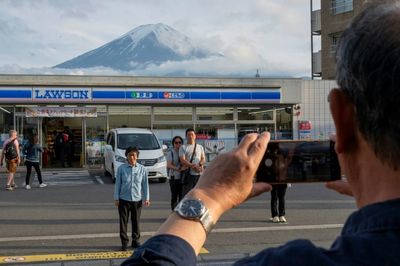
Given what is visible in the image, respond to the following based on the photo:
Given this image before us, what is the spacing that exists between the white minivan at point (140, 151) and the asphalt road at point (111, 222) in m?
2.59

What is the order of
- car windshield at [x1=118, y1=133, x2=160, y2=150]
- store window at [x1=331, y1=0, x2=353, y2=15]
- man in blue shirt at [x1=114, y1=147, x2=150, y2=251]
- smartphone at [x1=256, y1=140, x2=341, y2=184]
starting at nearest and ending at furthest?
smartphone at [x1=256, y1=140, x2=341, y2=184] → man in blue shirt at [x1=114, y1=147, x2=150, y2=251] → car windshield at [x1=118, y1=133, x2=160, y2=150] → store window at [x1=331, y1=0, x2=353, y2=15]

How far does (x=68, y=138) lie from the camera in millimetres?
22844

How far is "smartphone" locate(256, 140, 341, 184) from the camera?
1.65 m

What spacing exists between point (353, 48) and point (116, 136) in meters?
18.0

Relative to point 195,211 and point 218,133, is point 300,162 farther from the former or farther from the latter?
point 218,133

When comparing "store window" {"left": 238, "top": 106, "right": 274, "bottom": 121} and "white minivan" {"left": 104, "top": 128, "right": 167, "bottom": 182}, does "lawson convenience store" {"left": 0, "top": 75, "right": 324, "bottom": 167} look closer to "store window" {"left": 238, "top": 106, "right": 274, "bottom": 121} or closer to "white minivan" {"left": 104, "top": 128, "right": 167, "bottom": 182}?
"store window" {"left": 238, "top": 106, "right": 274, "bottom": 121}

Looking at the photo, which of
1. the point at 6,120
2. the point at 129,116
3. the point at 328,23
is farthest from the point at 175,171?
the point at 328,23

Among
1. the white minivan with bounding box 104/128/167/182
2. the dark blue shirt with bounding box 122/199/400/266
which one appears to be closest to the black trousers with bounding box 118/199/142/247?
the dark blue shirt with bounding box 122/199/400/266

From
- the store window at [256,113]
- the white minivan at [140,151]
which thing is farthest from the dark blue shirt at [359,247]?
the store window at [256,113]

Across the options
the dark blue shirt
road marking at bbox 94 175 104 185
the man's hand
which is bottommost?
road marking at bbox 94 175 104 185

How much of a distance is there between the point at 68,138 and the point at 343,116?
22.5 meters

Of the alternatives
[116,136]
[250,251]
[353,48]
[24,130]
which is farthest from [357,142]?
[24,130]

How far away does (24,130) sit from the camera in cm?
2275

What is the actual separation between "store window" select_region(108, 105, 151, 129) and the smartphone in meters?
22.2
